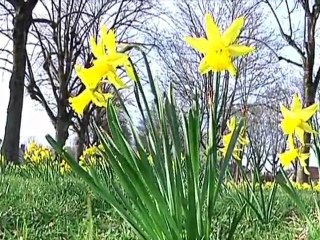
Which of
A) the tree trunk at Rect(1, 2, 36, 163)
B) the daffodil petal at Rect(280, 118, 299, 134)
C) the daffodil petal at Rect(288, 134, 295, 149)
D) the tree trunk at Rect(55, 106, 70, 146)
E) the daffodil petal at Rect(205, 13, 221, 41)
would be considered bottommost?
the daffodil petal at Rect(288, 134, 295, 149)

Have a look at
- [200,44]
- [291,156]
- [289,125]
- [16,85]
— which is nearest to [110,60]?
[200,44]

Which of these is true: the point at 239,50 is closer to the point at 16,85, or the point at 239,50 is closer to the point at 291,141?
the point at 291,141

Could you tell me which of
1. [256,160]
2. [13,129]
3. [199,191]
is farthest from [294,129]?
[13,129]

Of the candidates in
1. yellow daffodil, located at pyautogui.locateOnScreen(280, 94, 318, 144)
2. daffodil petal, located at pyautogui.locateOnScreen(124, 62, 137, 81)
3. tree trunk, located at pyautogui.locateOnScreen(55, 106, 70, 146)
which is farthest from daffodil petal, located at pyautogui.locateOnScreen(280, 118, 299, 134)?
tree trunk, located at pyautogui.locateOnScreen(55, 106, 70, 146)

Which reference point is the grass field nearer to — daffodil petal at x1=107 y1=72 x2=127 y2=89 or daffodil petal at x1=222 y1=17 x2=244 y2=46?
daffodil petal at x1=107 y1=72 x2=127 y2=89

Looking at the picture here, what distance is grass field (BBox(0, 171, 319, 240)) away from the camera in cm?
185

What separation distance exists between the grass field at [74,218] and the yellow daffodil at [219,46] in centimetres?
53

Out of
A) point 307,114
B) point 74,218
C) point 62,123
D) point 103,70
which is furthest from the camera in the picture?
point 62,123

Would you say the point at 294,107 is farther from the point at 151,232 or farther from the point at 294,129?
the point at 151,232

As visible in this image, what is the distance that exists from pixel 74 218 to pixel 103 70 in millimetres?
966

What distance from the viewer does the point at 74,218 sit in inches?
84.8

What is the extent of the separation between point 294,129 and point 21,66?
7730 mm

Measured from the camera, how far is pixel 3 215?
2.08m

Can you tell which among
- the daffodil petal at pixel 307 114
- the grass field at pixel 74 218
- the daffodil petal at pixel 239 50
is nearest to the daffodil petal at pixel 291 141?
the daffodil petal at pixel 307 114
